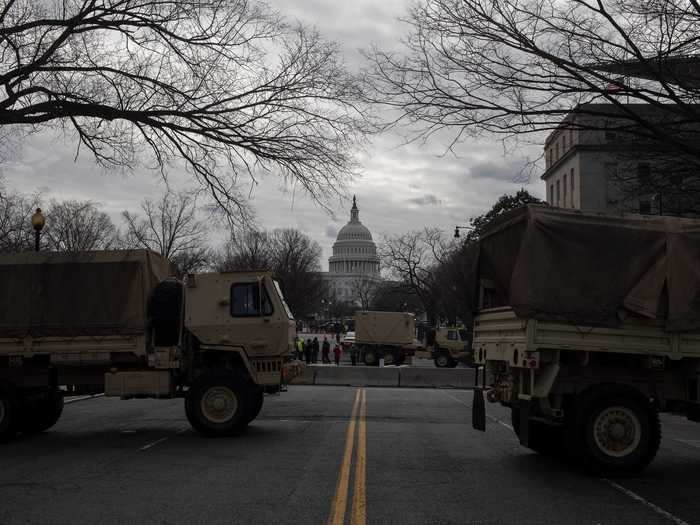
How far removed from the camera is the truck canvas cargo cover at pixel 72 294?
13734 millimetres

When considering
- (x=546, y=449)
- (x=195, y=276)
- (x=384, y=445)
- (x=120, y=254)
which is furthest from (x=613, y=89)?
(x=120, y=254)

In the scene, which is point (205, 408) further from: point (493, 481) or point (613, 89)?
point (613, 89)

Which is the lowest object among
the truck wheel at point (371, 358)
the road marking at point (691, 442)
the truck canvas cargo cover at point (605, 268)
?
the road marking at point (691, 442)

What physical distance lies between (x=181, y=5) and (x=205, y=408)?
23.2ft

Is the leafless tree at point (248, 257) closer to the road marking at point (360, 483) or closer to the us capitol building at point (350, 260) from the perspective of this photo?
the road marking at point (360, 483)

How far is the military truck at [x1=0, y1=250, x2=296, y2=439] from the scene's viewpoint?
44.9 ft

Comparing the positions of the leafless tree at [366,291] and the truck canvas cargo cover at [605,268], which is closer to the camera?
the truck canvas cargo cover at [605,268]

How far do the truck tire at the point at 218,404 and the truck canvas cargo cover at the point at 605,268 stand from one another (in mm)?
5615

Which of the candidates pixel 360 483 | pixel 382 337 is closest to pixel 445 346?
pixel 382 337

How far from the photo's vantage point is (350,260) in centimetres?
15750

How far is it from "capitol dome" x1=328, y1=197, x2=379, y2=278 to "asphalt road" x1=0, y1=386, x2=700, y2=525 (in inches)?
5466

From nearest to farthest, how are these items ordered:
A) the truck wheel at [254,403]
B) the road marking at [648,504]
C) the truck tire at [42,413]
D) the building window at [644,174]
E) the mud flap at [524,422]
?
the road marking at [648,504], the mud flap at [524,422], the truck wheel at [254,403], the truck tire at [42,413], the building window at [644,174]

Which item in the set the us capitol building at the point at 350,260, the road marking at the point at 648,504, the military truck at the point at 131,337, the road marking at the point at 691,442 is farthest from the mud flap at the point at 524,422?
the us capitol building at the point at 350,260

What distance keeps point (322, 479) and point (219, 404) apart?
191 inches
